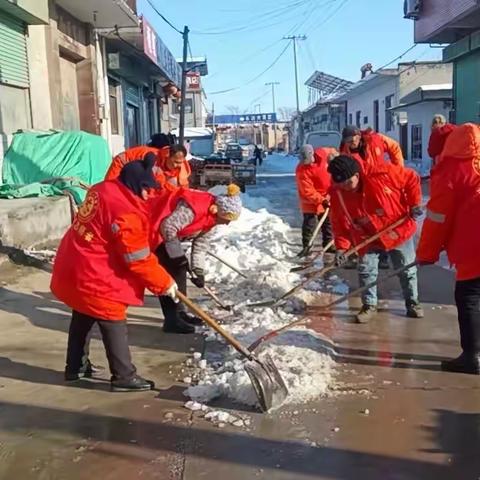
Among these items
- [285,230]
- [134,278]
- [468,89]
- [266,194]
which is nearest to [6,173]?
[285,230]

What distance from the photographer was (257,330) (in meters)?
5.62

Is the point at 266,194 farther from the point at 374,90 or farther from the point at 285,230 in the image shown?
the point at 374,90

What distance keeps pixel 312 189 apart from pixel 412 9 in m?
15.9

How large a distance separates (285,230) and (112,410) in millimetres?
7944

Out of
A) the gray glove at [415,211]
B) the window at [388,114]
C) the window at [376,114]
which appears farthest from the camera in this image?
the window at [376,114]

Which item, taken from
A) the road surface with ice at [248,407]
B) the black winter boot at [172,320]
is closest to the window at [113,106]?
the road surface with ice at [248,407]

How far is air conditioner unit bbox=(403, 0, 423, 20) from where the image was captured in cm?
2250

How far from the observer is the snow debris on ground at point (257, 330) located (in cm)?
425

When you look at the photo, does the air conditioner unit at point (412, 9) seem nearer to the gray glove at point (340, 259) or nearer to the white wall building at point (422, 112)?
the white wall building at point (422, 112)

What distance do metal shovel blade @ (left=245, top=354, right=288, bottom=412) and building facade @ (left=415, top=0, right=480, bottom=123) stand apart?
16.4 m

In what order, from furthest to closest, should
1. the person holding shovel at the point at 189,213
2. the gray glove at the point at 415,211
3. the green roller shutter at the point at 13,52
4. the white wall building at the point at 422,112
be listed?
the white wall building at the point at 422,112 < the green roller shutter at the point at 13,52 < the gray glove at the point at 415,211 < the person holding shovel at the point at 189,213

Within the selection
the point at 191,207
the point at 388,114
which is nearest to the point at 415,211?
the point at 191,207

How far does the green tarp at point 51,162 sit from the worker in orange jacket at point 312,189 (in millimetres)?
3198

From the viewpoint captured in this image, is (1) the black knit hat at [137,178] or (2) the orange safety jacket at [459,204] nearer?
(1) the black knit hat at [137,178]
